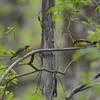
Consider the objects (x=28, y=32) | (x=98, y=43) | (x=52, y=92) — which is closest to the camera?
(x=98, y=43)

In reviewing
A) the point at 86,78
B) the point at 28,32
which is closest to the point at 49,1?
the point at 86,78

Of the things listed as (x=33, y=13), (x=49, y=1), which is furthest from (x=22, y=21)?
(x=49, y=1)

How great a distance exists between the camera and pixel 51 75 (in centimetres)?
284

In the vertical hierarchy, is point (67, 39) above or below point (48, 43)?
above

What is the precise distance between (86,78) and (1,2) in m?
7.38

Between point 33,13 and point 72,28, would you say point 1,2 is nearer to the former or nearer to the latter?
point 33,13

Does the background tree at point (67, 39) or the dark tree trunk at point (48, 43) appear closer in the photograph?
the background tree at point (67, 39)

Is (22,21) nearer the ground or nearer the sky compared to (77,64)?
nearer the sky

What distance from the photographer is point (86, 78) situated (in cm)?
166

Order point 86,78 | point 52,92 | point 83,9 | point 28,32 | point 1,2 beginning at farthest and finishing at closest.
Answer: point 28,32 < point 1,2 < point 83,9 < point 52,92 < point 86,78

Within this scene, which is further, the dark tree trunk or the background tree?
the dark tree trunk

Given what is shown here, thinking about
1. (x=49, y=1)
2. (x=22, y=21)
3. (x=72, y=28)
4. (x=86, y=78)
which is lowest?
(x=86, y=78)

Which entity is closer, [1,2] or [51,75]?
[51,75]

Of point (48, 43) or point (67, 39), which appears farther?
point (67, 39)
